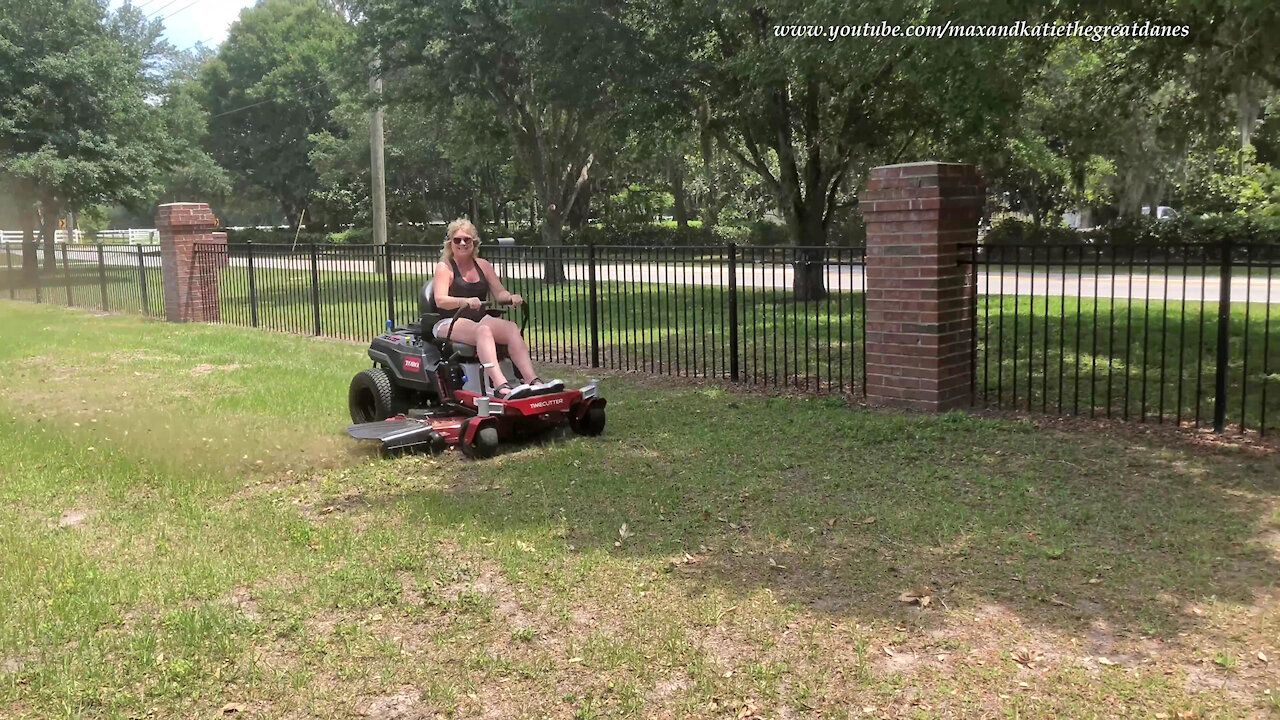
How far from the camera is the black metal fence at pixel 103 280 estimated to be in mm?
17578

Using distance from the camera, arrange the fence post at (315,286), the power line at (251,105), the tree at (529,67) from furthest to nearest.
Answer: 1. the power line at (251,105)
2. the tree at (529,67)
3. the fence post at (315,286)

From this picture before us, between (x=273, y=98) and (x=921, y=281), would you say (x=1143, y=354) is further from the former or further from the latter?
(x=273, y=98)

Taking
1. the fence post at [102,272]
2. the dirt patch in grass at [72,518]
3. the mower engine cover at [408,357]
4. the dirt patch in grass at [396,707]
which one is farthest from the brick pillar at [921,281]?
the fence post at [102,272]

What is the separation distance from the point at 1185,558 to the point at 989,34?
207 inches

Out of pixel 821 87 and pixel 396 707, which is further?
pixel 821 87

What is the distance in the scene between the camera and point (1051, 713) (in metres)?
3.23

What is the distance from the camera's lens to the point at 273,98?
5094cm

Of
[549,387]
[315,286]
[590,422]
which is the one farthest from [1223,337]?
[315,286]

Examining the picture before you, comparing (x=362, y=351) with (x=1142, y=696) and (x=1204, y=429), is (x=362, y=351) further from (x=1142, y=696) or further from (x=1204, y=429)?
(x=1142, y=696)

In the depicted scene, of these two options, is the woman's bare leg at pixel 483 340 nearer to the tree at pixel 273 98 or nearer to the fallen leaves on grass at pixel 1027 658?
the fallen leaves on grass at pixel 1027 658

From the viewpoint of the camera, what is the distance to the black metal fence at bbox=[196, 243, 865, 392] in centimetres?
950

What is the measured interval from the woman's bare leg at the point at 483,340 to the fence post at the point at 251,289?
8.31 metres

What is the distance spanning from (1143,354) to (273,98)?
162 ft

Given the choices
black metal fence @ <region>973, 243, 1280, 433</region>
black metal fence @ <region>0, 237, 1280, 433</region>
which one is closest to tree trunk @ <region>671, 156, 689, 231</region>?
black metal fence @ <region>0, 237, 1280, 433</region>
